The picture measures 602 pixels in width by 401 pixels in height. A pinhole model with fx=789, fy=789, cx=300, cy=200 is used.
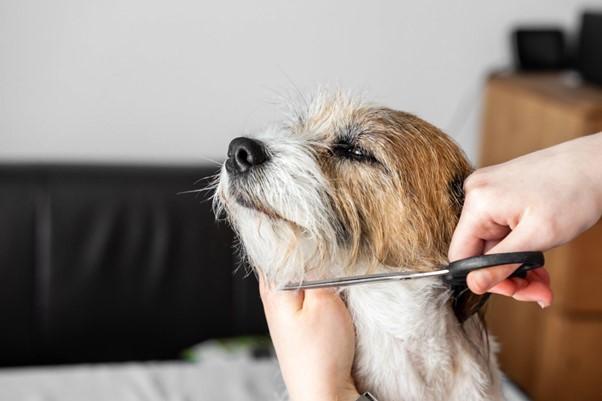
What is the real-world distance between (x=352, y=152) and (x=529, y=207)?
→ 1.20ft

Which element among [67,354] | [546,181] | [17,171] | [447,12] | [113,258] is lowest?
[67,354]

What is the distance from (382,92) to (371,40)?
0.18m

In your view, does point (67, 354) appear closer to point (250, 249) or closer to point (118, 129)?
point (118, 129)

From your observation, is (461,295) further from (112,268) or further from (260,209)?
(112,268)

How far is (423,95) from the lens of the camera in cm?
282

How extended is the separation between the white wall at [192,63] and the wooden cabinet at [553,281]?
0.23 metres

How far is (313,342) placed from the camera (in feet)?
3.60

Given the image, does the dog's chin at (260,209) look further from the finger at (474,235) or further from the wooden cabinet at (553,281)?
the wooden cabinet at (553,281)

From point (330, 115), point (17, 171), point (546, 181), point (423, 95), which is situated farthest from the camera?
point (423, 95)

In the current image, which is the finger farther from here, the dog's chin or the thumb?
the dog's chin

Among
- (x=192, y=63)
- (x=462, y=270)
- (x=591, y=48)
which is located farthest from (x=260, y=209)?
(x=591, y=48)

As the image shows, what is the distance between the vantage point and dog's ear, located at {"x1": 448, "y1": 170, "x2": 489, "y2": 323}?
1201 millimetres

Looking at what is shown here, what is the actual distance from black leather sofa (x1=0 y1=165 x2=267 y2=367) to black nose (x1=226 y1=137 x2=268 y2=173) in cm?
124

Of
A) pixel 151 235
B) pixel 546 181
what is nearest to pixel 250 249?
pixel 546 181
